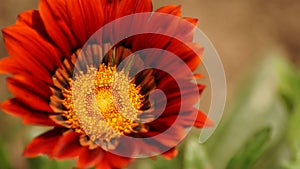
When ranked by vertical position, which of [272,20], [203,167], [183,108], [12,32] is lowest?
[203,167]

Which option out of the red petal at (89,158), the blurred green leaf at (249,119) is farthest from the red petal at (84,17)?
the blurred green leaf at (249,119)

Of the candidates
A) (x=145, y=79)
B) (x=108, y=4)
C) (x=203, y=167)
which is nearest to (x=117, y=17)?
(x=108, y=4)

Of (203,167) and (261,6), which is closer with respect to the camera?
(203,167)

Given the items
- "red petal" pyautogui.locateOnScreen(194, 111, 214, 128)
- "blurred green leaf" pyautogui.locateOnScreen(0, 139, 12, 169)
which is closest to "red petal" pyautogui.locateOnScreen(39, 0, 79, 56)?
"red petal" pyautogui.locateOnScreen(194, 111, 214, 128)

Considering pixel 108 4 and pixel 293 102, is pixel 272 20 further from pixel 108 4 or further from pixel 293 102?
pixel 108 4

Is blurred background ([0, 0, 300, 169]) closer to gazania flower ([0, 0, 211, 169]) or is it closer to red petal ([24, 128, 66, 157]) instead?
gazania flower ([0, 0, 211, 169])

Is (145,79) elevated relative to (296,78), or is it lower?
lower
